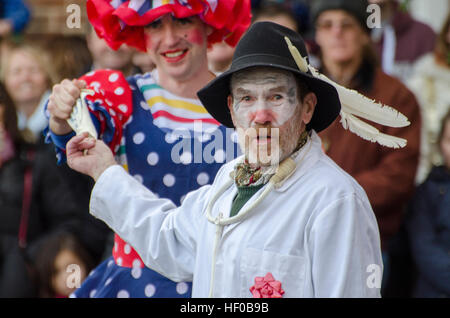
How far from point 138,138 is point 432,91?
2591 mm

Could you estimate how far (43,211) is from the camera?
500cm

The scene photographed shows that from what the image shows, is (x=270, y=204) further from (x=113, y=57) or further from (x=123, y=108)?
(x=113, y=57)

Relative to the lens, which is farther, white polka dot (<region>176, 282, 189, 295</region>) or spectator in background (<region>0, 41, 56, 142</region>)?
spectator in background (<region>0, 41, 56, 142</region>)

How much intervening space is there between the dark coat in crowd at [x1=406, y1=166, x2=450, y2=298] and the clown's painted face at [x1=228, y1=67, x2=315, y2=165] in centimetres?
190

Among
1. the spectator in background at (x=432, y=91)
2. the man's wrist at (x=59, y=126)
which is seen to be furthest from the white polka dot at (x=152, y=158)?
the spectator in background at (x=432, y=91)

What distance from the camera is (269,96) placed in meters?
2.60

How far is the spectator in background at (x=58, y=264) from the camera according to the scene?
4711 mm

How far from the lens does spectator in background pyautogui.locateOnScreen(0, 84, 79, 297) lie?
4.88 m

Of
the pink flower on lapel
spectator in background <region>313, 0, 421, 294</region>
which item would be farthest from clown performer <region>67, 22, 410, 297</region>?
spectator in background <region>313, 0, 421, 294</region>

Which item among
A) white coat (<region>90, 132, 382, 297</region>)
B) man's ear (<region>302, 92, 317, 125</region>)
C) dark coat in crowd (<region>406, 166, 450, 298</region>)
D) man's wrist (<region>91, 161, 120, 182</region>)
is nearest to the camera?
white coat (<region>90, 132, 382, 297</region>)

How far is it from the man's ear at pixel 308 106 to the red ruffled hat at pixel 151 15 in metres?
0.81

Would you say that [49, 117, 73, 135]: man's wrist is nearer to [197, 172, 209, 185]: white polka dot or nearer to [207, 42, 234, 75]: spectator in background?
[197, 172, 209, 185]: white polka dot

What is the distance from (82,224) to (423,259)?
72.8 inches

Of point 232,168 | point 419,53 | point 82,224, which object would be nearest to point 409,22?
point 419,53
